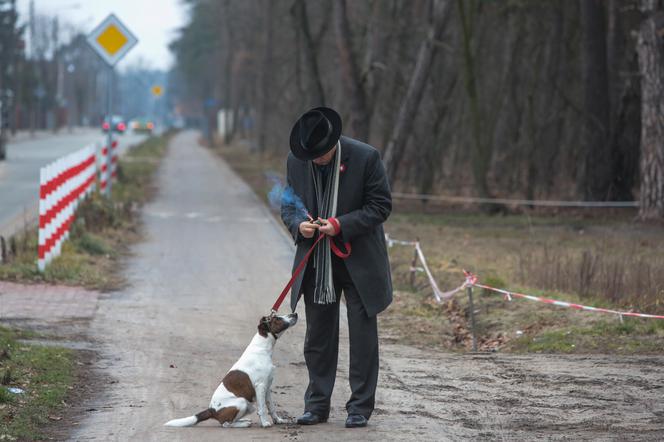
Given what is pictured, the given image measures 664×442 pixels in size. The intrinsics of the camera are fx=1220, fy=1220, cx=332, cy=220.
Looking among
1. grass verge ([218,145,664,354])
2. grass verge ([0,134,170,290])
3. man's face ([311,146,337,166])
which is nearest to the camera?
man's face ([311,146,337,166])

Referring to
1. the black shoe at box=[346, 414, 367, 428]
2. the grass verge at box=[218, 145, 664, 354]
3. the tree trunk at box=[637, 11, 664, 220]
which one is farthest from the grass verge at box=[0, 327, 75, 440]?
the tree trunk at box=[637, 11, 664, 220]

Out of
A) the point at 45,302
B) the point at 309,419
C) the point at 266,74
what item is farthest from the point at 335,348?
the point at 266,74

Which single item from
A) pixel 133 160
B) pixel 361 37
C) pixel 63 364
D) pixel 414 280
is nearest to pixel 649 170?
pixel 414 280

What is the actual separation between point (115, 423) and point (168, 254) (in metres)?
9.88

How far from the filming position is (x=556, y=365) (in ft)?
30.9

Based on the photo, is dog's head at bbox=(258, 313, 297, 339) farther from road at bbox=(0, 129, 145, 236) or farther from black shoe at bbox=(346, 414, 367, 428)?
road at bbox=(0, 129, 145, 236)

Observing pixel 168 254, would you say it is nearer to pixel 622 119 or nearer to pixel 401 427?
pixel 401 427

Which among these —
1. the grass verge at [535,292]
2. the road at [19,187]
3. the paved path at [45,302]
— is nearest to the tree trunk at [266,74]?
the road at [19,187]

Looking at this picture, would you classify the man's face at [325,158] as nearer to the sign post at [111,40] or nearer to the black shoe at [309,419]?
the black shoe at [309,419]

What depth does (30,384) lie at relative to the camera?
845 cm

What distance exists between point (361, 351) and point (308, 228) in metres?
0.85

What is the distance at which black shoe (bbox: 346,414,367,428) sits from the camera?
290 inches

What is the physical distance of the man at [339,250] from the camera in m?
7.43

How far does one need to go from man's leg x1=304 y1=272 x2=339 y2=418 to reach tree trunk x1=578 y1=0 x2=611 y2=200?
722 inches
